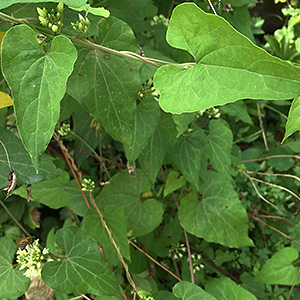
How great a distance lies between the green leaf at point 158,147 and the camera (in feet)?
2.67

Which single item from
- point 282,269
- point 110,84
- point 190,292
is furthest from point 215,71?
point 282,269

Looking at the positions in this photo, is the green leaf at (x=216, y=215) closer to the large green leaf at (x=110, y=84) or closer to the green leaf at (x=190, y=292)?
the green leaf at (x=190, y=292)

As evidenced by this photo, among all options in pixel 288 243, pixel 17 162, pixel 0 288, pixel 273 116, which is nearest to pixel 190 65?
pixel 17 162

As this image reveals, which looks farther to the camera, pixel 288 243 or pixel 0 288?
pixel 288 243

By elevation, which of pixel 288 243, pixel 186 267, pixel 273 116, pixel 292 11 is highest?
pixel 292 11

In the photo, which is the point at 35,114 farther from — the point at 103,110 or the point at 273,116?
the point at 273,116

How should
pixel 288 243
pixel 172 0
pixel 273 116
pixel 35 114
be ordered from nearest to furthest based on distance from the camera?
pixel 35 114 < pixel 172 0 < pixel 288 243 < pixel 273 116

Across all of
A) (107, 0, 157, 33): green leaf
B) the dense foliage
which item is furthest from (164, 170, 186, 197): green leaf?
(107, 0, 157, 33): green leaf

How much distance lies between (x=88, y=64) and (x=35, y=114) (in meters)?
0.24

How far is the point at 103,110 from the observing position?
622 millimetres

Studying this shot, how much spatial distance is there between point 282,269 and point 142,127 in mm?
→ 685

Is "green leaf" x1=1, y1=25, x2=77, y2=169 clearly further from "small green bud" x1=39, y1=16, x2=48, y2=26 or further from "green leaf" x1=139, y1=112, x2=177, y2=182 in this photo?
"green leaf" x1=139, y1=112, x2=177, y2=182

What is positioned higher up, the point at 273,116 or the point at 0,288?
the point at 0,288

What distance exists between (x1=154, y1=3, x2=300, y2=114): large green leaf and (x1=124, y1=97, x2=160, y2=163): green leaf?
0.73 ft
